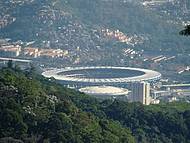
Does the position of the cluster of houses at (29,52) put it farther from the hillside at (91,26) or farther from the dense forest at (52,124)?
the dense forest at (52,124)

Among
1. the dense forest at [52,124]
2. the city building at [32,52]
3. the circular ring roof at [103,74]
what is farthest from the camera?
the city building at [32,52]

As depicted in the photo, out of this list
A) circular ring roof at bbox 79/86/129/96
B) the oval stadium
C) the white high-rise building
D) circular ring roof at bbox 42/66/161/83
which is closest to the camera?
the white high-rise building

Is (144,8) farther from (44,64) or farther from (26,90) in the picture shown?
(26,90)

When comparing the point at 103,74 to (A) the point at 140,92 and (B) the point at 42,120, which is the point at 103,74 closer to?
(A) the point at 140,92

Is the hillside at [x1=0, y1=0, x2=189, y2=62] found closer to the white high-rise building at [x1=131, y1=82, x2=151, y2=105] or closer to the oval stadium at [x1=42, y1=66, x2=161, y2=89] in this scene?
the oval stadium at [x1=42, y1=66, x2=161, y2=89]

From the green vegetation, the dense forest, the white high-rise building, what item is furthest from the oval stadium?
the green vegetation

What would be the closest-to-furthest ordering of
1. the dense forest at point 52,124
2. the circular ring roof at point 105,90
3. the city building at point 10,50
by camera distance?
the dense forest at point 52,124, the circular ring roof at point 105,90, the city building at point 10,50

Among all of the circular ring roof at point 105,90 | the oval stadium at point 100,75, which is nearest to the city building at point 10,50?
the oval stadium at point 100,75
